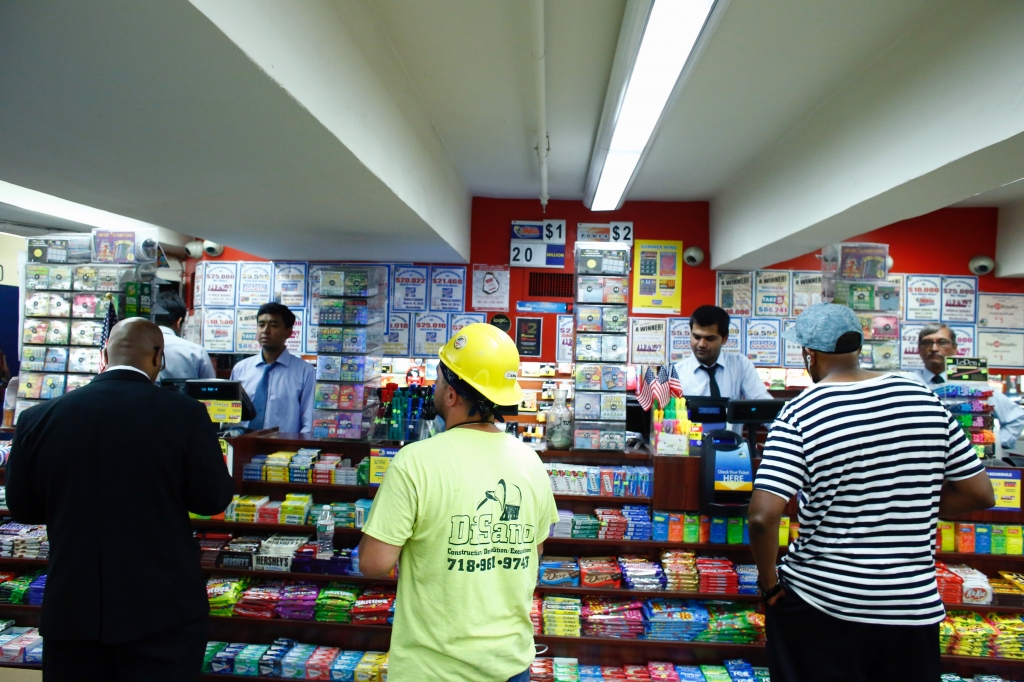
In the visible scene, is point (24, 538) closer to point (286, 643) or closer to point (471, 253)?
point (286, 643)

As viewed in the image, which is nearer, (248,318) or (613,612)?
(613,612)

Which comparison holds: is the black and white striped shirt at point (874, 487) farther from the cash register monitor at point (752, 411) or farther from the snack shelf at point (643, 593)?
the snack shelf at point (643, 593)

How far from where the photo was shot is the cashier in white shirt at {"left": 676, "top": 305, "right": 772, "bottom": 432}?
4.04 meters

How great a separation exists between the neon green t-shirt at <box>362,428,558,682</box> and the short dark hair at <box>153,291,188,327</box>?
3.51 metres

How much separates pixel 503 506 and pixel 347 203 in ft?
7.63

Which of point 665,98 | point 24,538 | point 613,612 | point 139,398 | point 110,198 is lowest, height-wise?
point 613,612

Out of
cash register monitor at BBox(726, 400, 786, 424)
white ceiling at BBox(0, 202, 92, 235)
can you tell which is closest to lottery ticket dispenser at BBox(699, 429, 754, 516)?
cash register monitor at BBox(726, 400, 786, 424)

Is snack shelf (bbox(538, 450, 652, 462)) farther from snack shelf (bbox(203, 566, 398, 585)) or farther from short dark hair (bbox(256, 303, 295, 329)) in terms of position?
short dark hair (bbox(256, 303, 295, 329))

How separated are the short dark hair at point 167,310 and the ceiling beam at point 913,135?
4.69 meters

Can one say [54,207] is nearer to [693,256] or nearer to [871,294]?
[693,256]

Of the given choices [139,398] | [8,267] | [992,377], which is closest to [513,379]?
[139,398]

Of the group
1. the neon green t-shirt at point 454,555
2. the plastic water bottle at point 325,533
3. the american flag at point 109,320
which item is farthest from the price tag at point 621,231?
the neon green t-shirt at point 454,555

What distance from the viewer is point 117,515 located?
1960 millimetres

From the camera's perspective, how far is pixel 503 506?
162cm
